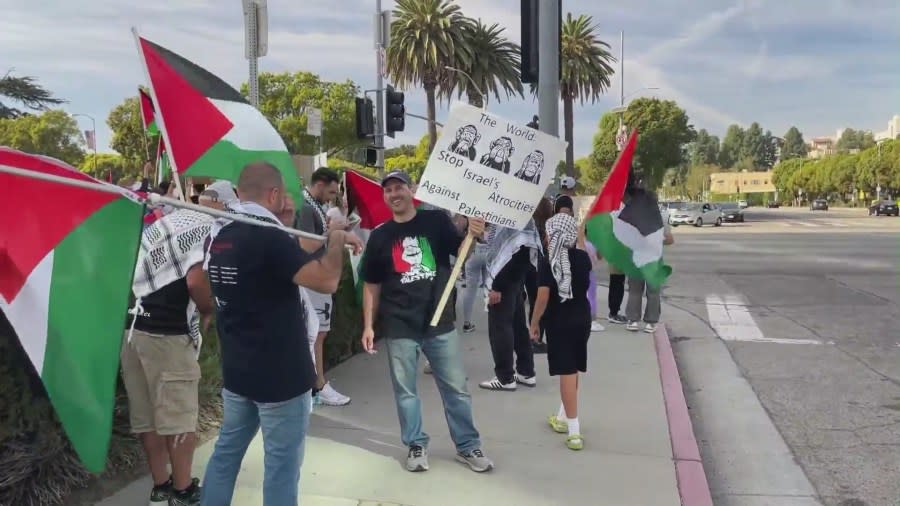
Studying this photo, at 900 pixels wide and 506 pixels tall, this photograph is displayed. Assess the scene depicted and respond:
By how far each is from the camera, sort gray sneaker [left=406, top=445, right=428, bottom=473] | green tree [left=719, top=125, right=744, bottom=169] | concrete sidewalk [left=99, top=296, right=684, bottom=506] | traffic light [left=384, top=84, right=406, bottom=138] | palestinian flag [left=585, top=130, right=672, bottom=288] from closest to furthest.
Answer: concrete sidewalk [left=99, top=296, right=684, bottom=506] < gray sneaker [left=406, top=445, right=428, bottom=473] < palestinian flag [left=585, top=130, right=672, bottom=288] < traffic light [left=384, top=84, right=406, bottom=138] < green tree [left=719, top=125, right=744, bottom=169]

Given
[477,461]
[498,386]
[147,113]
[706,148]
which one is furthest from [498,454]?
[706,148]

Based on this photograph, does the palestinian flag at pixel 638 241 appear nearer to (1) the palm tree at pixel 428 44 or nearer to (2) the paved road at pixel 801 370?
(2) the paved road at pixel 801 370

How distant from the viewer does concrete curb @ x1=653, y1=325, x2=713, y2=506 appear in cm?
412

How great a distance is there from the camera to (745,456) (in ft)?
16.4

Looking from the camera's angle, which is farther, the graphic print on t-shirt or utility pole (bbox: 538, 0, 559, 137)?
utility pole (bbox: 538, 0, 559, 137)

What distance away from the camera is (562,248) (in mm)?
4859

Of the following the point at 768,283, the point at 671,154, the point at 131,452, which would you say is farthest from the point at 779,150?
the point at 131,452

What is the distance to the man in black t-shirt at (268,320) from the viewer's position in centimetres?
284

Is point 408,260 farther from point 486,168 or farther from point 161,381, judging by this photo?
point 161,381

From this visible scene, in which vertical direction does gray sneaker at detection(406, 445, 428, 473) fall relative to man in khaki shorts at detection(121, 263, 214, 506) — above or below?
below

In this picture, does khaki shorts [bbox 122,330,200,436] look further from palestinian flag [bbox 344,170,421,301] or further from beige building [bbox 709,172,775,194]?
beige building [bbox 709,172,775,194]

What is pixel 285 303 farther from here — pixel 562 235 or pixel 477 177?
pixel 562 235

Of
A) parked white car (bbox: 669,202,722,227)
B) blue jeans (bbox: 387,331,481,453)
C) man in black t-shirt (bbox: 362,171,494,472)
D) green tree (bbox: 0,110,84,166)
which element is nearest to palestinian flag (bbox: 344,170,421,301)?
man in black t-shirt (bbox: 362,171,494,472)

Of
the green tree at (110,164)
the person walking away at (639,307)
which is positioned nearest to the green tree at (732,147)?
the green tree at (110,164)
